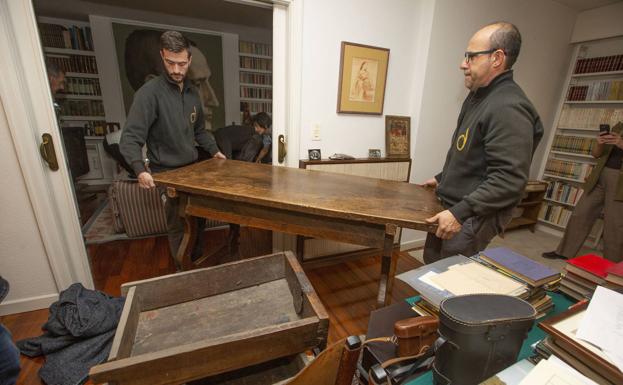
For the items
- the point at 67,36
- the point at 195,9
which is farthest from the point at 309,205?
the point at 67,36

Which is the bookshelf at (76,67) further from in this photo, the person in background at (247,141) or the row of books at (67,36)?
the person in background at (247,141)

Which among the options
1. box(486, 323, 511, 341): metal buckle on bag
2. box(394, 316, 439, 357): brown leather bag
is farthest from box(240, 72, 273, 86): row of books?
box(486, 323, 511, 341): metal buckle on bag

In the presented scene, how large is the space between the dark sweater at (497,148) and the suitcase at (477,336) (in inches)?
25.5

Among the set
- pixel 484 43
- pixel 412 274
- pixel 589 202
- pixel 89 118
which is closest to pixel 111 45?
pixel 89 118

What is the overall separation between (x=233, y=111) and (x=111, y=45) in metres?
1.93

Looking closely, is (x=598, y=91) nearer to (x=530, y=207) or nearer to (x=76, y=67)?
(x=530, y=207)

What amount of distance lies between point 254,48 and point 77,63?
2688mm

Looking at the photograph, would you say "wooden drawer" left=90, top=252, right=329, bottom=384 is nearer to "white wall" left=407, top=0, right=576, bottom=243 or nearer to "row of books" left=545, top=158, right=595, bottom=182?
"white wall" left=407, top=0, right=576, bottom=243

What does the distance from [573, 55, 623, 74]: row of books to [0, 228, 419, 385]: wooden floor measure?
3.05m

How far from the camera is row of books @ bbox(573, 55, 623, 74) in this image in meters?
2.92

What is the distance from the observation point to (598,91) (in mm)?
3084

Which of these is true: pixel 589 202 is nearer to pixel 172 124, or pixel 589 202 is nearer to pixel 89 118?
pixel 172 124

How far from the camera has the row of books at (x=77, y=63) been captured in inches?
157

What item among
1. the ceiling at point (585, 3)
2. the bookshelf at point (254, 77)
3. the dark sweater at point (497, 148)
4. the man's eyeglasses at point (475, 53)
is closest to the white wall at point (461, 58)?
the ceiling at point (585, 3)
